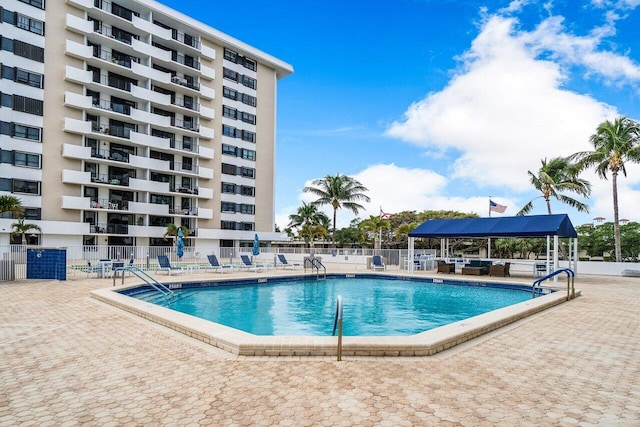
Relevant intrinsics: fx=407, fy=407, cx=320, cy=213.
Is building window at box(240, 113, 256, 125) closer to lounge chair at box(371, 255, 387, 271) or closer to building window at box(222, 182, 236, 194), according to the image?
building window at box(222, 182, 236, 194)

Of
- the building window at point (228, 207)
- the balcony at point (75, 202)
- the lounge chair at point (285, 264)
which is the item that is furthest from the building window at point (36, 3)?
the lounge chair at point (285, 264)

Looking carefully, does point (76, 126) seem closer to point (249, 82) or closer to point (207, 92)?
point (207, 92)

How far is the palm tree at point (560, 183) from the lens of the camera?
3122 cm

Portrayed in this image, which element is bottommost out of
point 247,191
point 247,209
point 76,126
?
point 247,209

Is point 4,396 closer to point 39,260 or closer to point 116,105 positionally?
point 39,260

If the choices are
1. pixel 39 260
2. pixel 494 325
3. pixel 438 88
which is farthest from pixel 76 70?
pixel 494 325

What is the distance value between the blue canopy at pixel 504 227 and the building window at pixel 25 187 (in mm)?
28847

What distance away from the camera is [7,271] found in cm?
1568

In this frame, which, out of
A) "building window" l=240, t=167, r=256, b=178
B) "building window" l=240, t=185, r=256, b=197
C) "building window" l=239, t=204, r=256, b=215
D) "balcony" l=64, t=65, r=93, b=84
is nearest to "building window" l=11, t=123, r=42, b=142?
"balcony" l=64, t=65, r=93, b=84

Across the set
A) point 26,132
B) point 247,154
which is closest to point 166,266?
point 26,132

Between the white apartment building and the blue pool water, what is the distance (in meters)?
23.3

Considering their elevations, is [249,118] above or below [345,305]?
above

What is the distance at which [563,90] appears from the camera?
1927 centimetres

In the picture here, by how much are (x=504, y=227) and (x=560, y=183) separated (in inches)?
573
